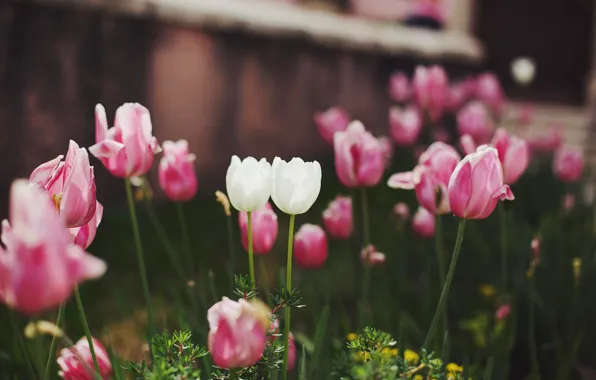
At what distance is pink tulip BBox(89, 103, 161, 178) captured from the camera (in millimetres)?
756

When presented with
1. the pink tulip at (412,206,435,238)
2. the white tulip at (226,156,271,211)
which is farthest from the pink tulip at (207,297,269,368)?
the pink tulip at (412,206,435,238)

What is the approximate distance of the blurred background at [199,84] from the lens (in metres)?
2.07

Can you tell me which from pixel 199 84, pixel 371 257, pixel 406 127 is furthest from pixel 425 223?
pixel 199 84

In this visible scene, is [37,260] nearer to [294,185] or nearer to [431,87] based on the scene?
[294,185]

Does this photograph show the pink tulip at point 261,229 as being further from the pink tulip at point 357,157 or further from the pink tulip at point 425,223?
the pink tulip at point 425,223

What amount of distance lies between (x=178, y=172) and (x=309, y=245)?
0.72ft

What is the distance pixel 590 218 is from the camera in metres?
1.92

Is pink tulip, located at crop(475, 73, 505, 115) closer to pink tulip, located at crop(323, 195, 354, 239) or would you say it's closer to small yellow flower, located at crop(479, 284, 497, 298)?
small yellow flower, located at crop(479, 284, 497, 298)

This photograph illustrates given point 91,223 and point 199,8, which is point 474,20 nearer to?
point 199,8

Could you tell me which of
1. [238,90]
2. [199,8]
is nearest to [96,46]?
[199,8]

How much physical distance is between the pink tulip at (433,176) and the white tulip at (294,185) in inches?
8.5

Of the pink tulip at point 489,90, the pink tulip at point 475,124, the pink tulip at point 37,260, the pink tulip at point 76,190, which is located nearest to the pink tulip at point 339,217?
the pink tulip at point 76,190

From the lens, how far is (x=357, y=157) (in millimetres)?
962

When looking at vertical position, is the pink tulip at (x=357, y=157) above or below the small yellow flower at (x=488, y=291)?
above
